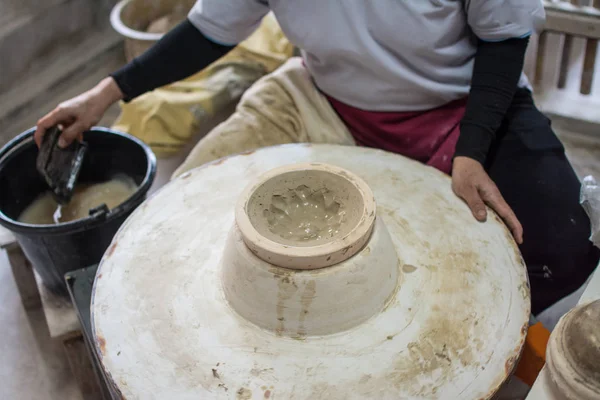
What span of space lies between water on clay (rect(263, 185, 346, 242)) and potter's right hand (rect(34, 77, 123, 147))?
67cm

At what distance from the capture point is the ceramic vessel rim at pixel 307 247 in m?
0.95

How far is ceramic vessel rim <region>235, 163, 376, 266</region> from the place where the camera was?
3.11 ft

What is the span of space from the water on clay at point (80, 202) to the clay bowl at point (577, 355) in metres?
1.40

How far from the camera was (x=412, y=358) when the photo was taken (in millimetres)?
965

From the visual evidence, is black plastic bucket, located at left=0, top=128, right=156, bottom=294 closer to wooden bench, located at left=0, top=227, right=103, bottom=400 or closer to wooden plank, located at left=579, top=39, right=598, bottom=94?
wooden bench, located at left=0, top=227, right=103, bottom=400

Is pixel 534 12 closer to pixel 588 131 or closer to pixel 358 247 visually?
pixel 358 247

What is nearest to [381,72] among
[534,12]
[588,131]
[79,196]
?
[534,12]

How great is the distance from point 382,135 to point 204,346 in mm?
761

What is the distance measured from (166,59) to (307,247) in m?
0.81

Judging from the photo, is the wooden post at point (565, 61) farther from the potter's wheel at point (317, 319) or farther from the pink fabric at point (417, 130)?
the potter's wheel at point (317, 319)

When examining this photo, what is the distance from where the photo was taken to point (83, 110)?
1.52 m

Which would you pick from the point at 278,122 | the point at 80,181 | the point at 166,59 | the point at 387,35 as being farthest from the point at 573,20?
the point at 80,181

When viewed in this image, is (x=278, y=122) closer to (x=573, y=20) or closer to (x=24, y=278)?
(x=24, y=278)

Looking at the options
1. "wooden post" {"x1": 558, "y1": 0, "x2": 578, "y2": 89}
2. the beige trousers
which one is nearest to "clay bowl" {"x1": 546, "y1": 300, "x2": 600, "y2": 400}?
the beige trousers
